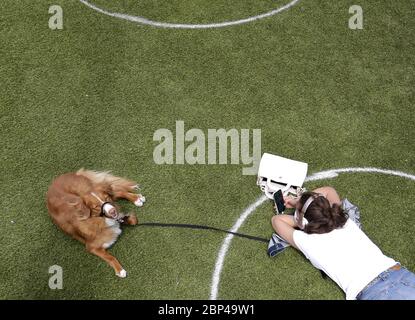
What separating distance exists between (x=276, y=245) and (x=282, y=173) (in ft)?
3.12

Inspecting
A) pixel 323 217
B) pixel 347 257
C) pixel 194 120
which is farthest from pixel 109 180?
pixel 347 257

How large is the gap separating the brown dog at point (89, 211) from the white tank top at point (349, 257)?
239 cm

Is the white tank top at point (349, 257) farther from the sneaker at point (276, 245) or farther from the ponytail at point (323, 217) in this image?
the sneaker at point (276, 245)

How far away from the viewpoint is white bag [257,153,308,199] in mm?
6914

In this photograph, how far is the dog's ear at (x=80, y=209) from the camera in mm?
6145

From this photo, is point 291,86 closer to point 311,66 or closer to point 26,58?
point 311,66

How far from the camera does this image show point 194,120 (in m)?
7.60

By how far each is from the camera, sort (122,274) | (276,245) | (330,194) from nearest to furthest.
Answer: (122,274) → (276,245) → (330,194)

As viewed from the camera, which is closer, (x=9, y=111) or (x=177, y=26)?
(x=9, y=111)

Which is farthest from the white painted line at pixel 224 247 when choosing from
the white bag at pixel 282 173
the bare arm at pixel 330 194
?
the bare arm at pixel 330 194

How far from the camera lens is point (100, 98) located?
773cm

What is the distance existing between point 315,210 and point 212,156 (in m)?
1.92

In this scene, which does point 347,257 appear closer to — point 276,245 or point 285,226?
point 285,226
